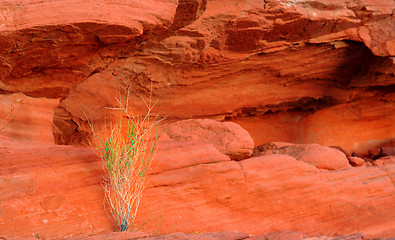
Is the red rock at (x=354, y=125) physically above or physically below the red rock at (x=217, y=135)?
below

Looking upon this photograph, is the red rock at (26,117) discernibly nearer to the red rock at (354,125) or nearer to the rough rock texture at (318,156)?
the rough rock texture at (318,156)

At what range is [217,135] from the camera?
465 cm

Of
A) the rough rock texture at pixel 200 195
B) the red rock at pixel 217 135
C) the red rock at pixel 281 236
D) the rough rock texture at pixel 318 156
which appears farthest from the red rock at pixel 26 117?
the rough rock texture at pixel 318 156

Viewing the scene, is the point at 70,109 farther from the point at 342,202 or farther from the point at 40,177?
the point at 342,202

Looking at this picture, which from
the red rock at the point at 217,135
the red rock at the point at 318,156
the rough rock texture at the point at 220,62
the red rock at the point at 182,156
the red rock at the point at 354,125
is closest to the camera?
the rough rock texture at the point at 220,62

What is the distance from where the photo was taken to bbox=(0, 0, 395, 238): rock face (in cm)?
335

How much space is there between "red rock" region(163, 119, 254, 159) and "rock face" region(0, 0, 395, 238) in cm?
2

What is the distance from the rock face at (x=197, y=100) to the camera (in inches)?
132

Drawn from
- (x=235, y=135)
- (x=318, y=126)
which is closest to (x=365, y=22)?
(x=318, y=126)

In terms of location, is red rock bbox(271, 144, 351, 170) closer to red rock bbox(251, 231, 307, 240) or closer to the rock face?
the rock face

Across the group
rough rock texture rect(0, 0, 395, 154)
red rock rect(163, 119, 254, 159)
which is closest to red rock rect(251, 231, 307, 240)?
red rock rect(163, 119, 254, 159)

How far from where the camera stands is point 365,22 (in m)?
6.71

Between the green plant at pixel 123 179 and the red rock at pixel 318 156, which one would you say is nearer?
the green plant at pixel 123 179

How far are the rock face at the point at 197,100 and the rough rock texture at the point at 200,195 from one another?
0.03 feet
